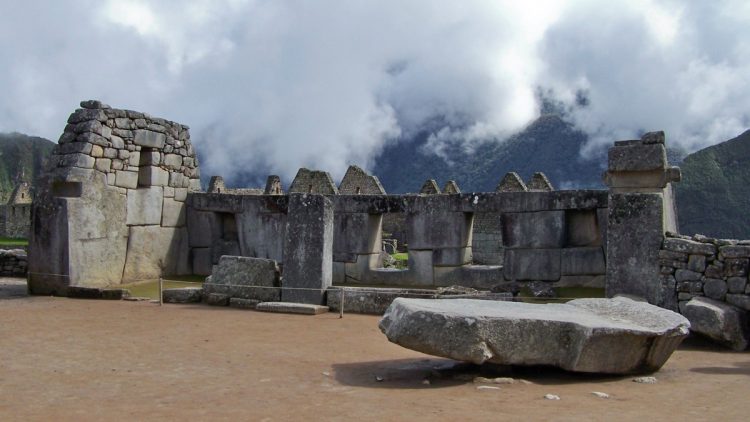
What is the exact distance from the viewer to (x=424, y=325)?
734 cm

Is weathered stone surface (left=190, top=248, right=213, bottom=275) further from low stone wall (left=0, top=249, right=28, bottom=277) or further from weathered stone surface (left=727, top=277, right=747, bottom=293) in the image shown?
weathered stone surface (left=727, top=277, right=747, bottom=293)

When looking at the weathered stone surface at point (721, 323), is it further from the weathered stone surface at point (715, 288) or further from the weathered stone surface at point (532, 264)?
the weathered stone surface at point (532, 264)

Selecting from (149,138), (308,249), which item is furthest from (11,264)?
(308,249)

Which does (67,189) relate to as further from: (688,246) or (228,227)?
(688,246)

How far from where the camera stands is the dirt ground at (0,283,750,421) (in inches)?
238

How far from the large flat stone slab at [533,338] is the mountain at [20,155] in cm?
6985

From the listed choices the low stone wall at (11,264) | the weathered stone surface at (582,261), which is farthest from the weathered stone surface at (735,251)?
the low stone wall at (11,264)

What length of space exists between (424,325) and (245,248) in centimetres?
996

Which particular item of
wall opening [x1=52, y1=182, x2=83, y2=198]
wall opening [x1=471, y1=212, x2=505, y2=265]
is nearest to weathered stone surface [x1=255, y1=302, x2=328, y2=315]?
wall opening [x1=52, y1=182, x2=83, y2=198]

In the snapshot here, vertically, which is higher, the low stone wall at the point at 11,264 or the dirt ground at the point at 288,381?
the low stone wall at the point at 11,264

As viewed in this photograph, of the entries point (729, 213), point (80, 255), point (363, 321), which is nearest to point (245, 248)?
point (80, 255)

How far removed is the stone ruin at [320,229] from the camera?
11250 mm

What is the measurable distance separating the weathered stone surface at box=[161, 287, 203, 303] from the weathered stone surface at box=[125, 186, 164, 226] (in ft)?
9.34

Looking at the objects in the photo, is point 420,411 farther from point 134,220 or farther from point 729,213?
point 729,213
